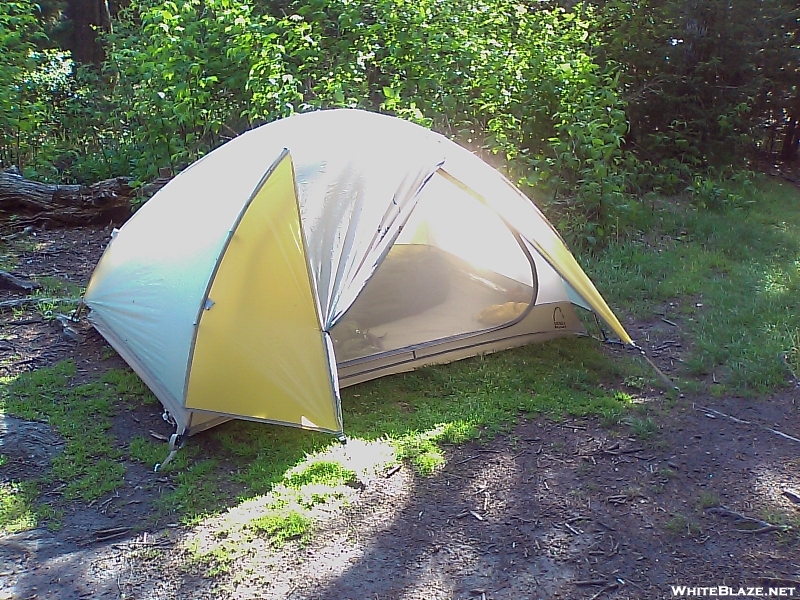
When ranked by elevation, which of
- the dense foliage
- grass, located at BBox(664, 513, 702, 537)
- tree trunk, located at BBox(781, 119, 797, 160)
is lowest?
grass, located at BBox(664, 513, 702, 537)

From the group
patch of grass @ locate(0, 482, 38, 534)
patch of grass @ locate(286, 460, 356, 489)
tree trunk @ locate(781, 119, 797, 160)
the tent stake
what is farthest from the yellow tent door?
tree trunk @ locate(781, 119, 797, 160)

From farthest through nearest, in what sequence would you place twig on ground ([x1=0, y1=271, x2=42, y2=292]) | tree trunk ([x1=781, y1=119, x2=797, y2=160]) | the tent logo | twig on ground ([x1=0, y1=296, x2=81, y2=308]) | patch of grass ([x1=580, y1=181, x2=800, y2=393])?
tree trunk ([x1=781, y1=119, x2=797, y2=160]) → twig on ground ([x1=0, y1=271, x2=42, y2=292]) → twig on ground ([x1=0, y1=296, x2=81, y2=308]) → the tent logo → patch of grass ([x1=580, y1=181, x2=800, y2=393])

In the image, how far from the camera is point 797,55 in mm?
8773

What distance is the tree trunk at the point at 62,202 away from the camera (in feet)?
23.0

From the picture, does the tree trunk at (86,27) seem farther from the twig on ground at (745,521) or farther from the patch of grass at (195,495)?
the twig on ground at (745,521)

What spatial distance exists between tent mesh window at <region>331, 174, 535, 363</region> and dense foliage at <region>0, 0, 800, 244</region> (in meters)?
1.40

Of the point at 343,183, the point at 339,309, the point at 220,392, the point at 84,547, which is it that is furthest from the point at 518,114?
the point at 84,547

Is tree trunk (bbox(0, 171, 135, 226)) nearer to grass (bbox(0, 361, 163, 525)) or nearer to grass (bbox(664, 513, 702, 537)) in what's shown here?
grass (bbox(0, 361, 163, 525))

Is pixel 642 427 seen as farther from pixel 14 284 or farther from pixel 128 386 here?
pixel 14 284

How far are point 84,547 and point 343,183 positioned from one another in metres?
2.08

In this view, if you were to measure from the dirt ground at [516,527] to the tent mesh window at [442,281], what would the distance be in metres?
0.94

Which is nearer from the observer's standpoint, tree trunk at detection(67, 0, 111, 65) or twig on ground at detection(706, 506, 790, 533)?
twig on ground at detection(706, 506, 790, 533)

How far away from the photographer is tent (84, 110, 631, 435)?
3480 mm

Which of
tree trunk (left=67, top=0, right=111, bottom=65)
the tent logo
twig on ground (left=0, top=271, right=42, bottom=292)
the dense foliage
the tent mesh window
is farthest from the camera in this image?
tree trunk (left=67, top=0, right=111, bottom=65)
